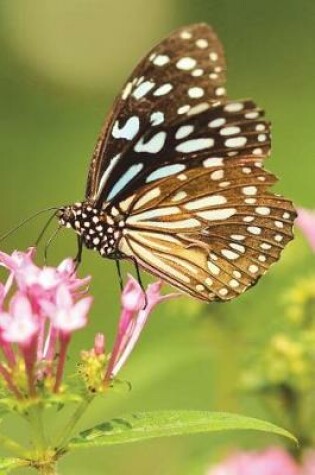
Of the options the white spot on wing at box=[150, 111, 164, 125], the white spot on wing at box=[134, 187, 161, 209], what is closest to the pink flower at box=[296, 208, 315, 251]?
the white spot on wing at box=[134, 187, 161, 209]

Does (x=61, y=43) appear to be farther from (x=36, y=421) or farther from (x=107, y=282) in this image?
(x=36, y=421)

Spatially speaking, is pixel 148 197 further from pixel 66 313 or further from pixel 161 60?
pixel 66 313

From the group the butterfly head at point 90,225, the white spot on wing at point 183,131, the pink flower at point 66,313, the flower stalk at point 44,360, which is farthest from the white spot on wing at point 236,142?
the pink flower at point 66,313

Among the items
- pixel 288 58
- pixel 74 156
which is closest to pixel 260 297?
pixel 74 156

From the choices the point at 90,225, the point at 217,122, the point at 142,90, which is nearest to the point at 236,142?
the point at 217,122

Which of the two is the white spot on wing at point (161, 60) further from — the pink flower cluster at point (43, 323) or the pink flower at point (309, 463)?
the pink flower at point (309, 463)

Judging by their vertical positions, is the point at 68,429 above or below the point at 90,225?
below

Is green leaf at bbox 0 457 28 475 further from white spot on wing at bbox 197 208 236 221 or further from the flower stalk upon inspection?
white spot on wing at bbox 197 208 236 221
